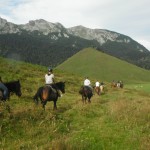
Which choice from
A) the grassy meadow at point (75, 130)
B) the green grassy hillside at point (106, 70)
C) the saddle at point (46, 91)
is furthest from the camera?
the green grassy hillside at point (106, 70)

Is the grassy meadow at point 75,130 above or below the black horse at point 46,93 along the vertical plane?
below

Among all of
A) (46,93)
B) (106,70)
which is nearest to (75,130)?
(46,93)

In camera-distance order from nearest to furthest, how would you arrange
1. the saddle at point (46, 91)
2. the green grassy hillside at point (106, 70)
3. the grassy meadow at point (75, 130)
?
the grassy meadow at point (75, 130)
the saddle at point (46, 91)
the green grassy hillside at point (106, 70)

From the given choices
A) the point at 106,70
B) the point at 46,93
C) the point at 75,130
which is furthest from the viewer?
the point at 106,70

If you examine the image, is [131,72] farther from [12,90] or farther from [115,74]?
[12,90]

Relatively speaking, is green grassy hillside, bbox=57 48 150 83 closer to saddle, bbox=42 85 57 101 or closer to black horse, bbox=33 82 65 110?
black horse, bbox=33 82 65 110

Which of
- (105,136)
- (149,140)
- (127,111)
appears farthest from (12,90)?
(149,140)

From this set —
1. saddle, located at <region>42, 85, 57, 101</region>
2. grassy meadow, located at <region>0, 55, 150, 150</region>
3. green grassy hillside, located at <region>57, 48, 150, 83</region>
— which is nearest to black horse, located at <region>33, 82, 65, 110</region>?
saddle, located at <region>42, 85, 57, 101</region>

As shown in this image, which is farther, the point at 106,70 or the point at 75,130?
the point at 106,70

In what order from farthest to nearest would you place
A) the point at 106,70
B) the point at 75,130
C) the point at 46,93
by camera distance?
the point at 106,70, the point at 46,93, the point at 75,130

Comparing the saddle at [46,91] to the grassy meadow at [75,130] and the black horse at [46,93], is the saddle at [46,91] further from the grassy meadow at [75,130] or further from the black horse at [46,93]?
Result: the grassy meadow at [75,130]

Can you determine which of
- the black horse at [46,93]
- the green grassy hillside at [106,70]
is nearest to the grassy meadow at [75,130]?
the black horse at [46,93]

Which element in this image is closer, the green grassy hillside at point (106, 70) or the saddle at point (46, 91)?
the saddle at point (46, 91)

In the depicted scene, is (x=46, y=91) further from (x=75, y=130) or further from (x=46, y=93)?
(x=75, y=130)
